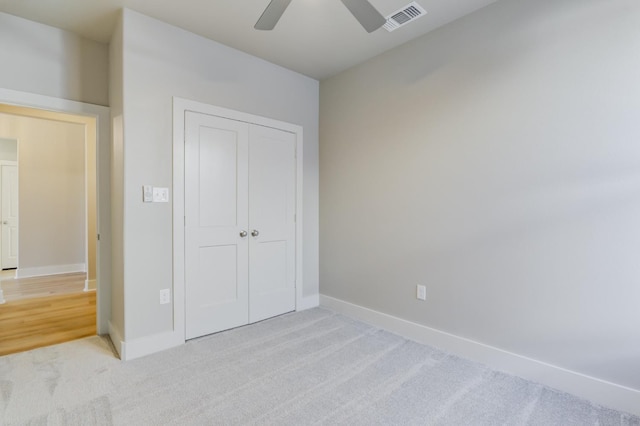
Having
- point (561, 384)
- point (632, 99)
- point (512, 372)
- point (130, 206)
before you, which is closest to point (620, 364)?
point (561, 384)

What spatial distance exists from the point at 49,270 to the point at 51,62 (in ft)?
13.9

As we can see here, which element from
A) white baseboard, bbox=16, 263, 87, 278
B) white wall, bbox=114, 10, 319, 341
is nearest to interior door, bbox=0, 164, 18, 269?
white baseboard, bbox=16, 263, 87, 278

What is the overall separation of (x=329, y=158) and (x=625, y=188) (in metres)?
2.42

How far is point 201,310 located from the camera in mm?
2717

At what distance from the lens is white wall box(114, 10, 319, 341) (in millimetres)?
2342

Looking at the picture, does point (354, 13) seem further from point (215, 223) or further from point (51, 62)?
point (51, 62)

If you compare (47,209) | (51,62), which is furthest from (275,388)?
(47,209)

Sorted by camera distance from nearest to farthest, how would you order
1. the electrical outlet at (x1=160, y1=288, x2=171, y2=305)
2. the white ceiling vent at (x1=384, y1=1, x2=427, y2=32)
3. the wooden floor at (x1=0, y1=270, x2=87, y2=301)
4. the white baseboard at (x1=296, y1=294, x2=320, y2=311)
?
the white ceiling vent at (x1=384, y1=1, x2=427, y2=32)
the electrical outlet at (x1=160, y1=288, x2=171, y2=305)
the white baseboard at (x1=296, y1=294, x2=320, y2=311)
the wooden floor at (x1=0, y1=270, x2=87, y2=301)

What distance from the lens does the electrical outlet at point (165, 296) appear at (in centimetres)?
250

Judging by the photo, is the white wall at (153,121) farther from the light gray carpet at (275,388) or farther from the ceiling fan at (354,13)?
the ceiling fan at (354,13)

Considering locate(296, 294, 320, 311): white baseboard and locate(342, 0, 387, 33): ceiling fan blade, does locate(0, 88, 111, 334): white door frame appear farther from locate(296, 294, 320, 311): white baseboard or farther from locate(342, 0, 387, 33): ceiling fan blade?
locate(342, 0, 387, 33): ceiling fan blade

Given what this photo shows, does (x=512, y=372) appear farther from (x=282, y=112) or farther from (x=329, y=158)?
(x=282, y=112)

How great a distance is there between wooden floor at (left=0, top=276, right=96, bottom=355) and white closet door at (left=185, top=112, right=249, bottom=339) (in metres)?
1.12

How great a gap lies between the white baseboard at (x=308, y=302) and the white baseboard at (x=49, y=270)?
14.9ft
